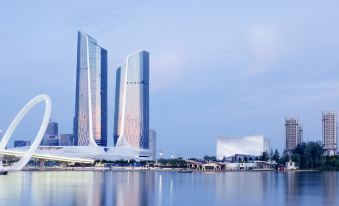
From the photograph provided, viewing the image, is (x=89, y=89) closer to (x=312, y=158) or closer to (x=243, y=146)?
(x=243, y=146)

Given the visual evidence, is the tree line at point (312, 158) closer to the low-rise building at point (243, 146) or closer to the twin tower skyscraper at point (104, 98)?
the low-rise building at point (243, 146)

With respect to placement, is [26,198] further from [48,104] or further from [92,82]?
[92,82]

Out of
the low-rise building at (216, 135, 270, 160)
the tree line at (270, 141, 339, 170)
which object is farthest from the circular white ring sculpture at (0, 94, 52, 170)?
the low-rise building at (216, 135, 270, 160)

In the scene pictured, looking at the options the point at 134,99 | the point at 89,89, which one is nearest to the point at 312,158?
the point at 134,99

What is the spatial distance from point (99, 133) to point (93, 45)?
1550 centimetres

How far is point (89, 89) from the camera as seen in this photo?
109062 millimetres

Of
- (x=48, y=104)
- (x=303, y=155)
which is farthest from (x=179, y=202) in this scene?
(x=303, y=155)

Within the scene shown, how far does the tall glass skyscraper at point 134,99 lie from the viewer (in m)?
114

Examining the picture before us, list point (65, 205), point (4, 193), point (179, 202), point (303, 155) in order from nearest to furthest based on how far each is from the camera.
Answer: point (65, 205)
point (179, 202)
point (4, 193)
point (303, 155)

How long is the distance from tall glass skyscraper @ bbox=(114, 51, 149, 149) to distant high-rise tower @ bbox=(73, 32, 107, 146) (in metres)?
3.64

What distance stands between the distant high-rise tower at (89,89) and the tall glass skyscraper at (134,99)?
143 inches

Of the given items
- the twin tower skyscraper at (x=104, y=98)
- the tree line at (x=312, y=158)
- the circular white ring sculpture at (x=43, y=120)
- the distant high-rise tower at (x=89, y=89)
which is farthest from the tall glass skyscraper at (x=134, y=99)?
the circular white ring sculpture at (x=43, y=120)

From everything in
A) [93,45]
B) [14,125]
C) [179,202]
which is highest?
[93,45]

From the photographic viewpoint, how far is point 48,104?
199 ft
